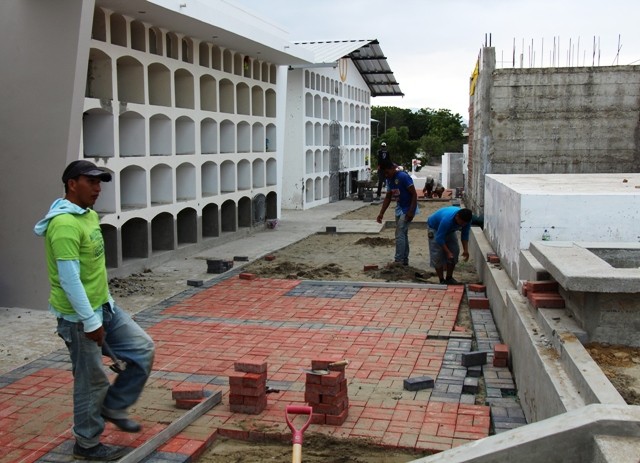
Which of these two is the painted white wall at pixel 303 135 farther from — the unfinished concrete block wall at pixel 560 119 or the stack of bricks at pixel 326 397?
the stack of bricks at pixel 326 397

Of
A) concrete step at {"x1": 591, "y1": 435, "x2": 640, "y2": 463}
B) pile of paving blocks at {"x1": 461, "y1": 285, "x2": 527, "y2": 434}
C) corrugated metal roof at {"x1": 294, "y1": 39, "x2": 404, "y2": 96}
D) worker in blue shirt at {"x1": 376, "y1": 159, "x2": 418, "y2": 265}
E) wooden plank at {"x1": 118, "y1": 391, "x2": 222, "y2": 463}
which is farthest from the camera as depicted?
corrugated metal roof at {"x1": 294, "y1": 39, "x2": 404, "y2": 96}

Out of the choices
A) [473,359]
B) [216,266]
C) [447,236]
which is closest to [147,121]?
[216,266]

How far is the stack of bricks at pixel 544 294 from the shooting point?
15.1ft

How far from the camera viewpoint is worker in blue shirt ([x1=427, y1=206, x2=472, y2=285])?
306 inches

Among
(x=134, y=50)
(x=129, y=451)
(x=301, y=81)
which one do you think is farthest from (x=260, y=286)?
(x=301, y=81)

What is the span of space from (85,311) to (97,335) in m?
0.14

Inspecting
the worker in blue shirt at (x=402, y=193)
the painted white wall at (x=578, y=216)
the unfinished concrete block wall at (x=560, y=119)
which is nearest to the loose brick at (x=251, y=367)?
the painted white wall at (x=578, y=216)

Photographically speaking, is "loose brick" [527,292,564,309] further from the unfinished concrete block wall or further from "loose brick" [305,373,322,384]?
the unfinished concrete block wall

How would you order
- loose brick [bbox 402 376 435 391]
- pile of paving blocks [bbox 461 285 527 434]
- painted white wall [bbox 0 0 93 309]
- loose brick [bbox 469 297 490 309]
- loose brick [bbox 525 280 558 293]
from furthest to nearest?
loose brick [bbox 469 297 490 309], painted white wall [bbox 0 0 93 309], loose brick [bbox 525 280 558 293], loose brick [bbox 402 376 435 391], pile of paving blocks [bbox 461 285 527 434]

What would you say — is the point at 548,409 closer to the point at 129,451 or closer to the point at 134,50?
the point at 129,451

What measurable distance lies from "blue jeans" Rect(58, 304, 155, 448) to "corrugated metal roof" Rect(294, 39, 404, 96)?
15057 mm

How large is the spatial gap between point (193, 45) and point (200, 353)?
259 inches

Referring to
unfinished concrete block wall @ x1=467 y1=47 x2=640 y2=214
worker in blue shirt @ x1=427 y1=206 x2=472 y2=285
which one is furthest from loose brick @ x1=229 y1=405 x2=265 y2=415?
unfinished concrete block wall @ x1=467 y1=47 x2=640 y2=214

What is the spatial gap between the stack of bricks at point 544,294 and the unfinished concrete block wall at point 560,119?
685 cm
